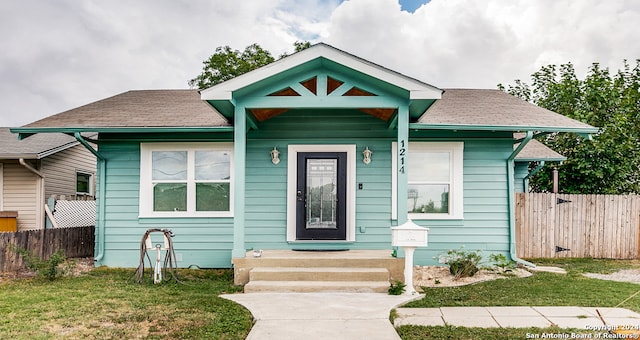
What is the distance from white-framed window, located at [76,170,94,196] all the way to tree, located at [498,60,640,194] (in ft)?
44.6

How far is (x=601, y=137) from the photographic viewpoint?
11570 mm

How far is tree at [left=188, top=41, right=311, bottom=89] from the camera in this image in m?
21.3

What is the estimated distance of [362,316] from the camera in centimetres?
452

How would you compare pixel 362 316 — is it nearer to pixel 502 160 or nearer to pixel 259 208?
pixel 259 208

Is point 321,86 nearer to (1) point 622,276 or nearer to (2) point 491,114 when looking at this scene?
(2) point 491,114

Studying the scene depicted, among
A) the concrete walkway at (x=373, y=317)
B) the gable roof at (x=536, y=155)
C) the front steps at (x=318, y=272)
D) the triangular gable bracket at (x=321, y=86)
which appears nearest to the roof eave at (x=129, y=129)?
the triangular gable bracket at (x=321, y=86)

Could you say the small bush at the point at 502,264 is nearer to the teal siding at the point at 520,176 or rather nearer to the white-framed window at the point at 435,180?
the white-framed window at the point at 435,180

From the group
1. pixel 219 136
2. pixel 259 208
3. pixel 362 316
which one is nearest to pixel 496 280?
pixel 362 316

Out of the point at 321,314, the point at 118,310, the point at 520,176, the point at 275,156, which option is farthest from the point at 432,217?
the point at 118,310

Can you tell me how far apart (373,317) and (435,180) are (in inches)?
160

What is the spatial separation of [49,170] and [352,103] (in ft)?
31.4

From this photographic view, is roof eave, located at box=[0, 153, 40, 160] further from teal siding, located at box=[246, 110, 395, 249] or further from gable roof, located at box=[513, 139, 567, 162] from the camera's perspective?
gable roof, located at box=[513, 139, 567, 162]

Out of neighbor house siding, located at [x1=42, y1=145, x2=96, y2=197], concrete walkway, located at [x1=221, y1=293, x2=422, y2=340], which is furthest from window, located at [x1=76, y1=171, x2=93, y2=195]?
concrete walkway, located at [x1=221, y1=293, x2=422, y2=340]

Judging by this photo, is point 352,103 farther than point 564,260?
No
